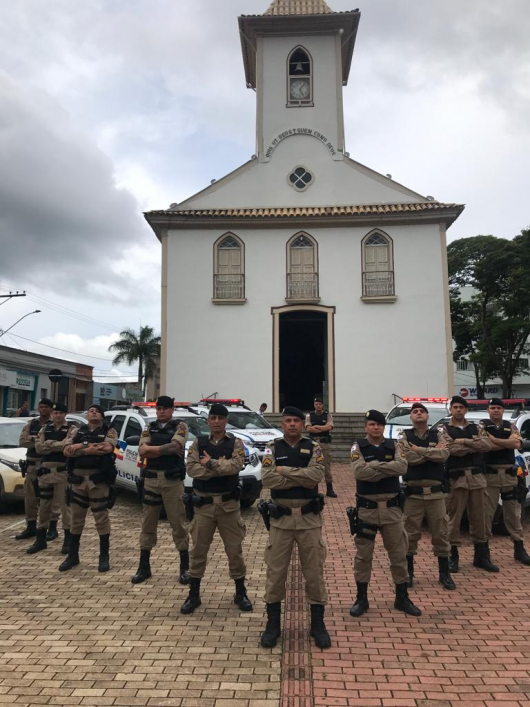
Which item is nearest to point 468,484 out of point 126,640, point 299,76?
point 126,640

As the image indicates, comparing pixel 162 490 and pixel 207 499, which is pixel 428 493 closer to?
pixel 207 499

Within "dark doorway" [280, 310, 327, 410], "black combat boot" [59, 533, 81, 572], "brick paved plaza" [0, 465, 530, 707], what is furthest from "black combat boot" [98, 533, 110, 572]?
"dark doorway" [280, 310, 327, 410]

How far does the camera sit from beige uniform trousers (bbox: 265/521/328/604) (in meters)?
4.27

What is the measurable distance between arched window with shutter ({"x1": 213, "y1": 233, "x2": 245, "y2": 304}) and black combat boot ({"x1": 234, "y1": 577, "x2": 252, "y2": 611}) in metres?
14.8

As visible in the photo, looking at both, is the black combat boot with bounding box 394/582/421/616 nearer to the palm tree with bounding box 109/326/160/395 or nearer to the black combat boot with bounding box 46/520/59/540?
the black combat boot with bounding box 46/520/59/540

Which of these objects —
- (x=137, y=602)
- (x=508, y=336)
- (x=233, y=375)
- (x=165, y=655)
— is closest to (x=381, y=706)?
(x=165, y=655)

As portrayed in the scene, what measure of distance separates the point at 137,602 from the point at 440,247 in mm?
17267

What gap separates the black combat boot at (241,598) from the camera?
4.92 metres

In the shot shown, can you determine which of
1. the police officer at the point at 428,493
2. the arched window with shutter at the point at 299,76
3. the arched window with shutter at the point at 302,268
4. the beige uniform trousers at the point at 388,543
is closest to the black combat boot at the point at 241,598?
the beige uniform trousers at the point at 388,543

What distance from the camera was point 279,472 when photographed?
441 centimetres

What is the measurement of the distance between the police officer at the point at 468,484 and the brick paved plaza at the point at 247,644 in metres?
0.26

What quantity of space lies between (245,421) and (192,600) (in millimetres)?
6555

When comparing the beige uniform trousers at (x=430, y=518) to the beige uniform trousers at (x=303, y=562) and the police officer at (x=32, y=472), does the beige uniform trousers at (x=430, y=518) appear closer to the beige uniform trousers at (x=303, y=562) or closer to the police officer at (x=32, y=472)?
the beige uniform trousers at (x=303, y=562)

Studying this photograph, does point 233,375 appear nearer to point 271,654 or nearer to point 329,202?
point 329,202
